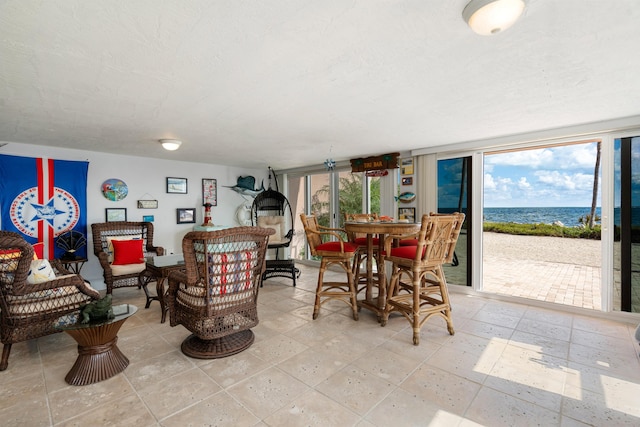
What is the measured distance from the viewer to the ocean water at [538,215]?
1278cm

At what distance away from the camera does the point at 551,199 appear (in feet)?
42.1

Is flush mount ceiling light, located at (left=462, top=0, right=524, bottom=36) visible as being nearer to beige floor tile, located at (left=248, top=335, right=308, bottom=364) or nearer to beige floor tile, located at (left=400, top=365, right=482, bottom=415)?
beige floor tile, located at (left=400, top=365, right=482, bottom=415)

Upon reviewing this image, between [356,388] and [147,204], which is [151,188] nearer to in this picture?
[147,204]

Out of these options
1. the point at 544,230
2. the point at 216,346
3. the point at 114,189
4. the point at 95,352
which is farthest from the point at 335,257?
the point at 544,230

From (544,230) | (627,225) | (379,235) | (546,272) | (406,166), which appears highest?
(406,166)

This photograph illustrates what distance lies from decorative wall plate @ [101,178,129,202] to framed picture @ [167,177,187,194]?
2.20 feet

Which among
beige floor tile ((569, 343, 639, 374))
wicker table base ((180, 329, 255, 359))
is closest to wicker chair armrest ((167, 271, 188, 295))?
wicker table base ((180, 329, 255, 359))

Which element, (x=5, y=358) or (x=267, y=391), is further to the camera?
(x=5, y=358)

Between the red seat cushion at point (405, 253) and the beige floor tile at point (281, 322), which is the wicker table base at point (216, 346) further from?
the red seat cushion at point (405, 253)

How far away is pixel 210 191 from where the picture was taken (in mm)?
5816

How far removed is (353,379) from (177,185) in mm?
Answer: 4734

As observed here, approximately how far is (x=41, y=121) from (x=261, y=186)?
13.2ft

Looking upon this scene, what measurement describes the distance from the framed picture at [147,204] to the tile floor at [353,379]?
2529mm

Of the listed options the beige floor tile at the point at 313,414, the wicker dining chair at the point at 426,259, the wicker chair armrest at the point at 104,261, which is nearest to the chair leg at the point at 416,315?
the wicker dining chair at the point at 426,259
